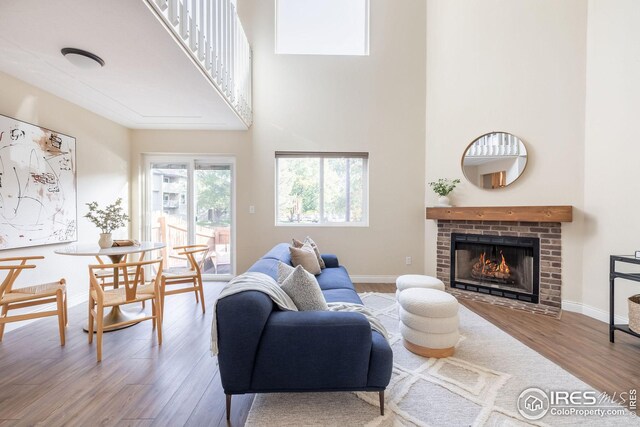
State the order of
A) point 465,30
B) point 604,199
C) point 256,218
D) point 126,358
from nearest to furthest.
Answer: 1. point 126,358
2. point 604,199
3. point 465,30
4. point 256,218

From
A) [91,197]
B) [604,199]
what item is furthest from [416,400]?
[91,197]

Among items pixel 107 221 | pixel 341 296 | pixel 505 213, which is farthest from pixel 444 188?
pixel 107 221

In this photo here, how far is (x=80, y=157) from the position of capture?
3.09 metres

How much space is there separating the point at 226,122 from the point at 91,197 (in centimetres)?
197

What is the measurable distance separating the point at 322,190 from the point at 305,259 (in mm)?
1654

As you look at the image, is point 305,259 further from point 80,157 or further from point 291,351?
point 80,157

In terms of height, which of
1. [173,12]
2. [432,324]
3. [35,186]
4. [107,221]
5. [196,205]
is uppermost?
[173,12]

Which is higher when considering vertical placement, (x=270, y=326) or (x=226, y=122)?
(x=226, y=122)

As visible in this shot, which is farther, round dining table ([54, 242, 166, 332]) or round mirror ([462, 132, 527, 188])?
round mirror ([462, 132, 527, 188])

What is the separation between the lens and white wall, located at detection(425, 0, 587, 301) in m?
2.85

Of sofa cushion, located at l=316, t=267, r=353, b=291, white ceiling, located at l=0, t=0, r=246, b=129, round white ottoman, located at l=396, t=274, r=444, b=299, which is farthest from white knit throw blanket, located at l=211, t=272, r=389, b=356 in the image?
white ceiling, located at l=0, t=0, r=246, b=129

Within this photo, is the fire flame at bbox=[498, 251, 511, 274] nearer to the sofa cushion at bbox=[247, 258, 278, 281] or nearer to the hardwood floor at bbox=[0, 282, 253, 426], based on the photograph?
the sofa cushion at bbox=[247, 258, 278, 281]

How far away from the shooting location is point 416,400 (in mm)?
1556

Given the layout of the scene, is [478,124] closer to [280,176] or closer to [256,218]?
[280,176]
